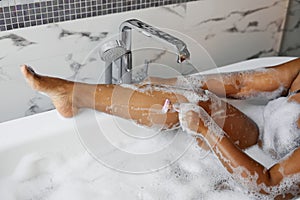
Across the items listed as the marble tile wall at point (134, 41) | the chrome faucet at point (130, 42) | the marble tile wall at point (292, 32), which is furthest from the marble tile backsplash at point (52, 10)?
the marble tile wall at point (292, 32)

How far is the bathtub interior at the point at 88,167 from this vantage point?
157 cm

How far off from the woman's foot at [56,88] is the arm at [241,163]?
380 millimetres

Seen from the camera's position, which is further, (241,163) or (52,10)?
(52,10)

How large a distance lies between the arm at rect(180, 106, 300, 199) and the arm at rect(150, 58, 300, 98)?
0.28 meters

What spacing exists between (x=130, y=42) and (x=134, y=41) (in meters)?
0.24

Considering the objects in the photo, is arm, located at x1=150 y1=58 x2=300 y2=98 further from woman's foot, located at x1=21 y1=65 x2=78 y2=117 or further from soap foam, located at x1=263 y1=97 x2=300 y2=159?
woman's foot, located at x1=21 y1=65 x2=78 y2=117

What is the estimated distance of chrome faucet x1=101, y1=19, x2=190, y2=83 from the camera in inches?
60.4

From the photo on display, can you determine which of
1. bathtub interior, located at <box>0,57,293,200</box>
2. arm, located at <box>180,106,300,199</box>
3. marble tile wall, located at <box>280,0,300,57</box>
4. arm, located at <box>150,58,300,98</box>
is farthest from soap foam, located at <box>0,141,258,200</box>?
marble tile wall, located at <box>280,0,300,57</box>

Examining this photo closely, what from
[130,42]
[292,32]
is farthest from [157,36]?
[292,32]

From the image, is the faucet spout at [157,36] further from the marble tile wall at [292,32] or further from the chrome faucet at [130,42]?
the marble tile wall at [292,32]

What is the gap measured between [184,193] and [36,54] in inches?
28.7

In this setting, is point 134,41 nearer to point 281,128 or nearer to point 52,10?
point 52,10

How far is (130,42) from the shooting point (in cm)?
170

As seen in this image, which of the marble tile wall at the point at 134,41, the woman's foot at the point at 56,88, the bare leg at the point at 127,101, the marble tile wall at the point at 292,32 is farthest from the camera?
the marble tile wall at the point at 292,32
